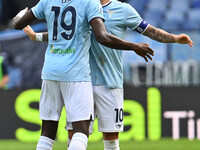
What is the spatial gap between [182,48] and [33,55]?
275 cm

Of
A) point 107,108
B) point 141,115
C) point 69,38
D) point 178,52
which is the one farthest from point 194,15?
point 69,38

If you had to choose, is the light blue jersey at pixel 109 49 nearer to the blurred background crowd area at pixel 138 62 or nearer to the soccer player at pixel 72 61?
the soccer player at pixel 72 61

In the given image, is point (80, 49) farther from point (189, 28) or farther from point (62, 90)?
point (189, 28)

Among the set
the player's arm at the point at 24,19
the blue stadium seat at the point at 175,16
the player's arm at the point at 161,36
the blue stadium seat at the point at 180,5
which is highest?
the blue stadium seat at the point at 180,5

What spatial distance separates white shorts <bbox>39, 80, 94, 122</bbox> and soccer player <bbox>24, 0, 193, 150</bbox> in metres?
0.65

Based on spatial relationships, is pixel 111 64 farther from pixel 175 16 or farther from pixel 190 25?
pixel 175 16

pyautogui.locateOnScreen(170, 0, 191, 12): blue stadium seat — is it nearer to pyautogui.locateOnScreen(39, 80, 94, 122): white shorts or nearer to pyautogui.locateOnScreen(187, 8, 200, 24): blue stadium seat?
pyautogui.locateOnScreen(187, 8, 200, 24): blue stadium seat

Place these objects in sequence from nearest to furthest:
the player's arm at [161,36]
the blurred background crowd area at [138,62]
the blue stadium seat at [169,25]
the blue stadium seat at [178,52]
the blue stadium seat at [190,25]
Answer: the player's arm at [161,36] → the blurred background crowd area at [138,62] → the blue stadium seat at [178,52] → the blue stadium seat at [190,25] → the blue stadium seat at [169,25]

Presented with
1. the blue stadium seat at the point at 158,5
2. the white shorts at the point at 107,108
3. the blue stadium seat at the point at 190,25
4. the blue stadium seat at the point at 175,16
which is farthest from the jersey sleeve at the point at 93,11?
the blue stadium seat at the point at 158,5

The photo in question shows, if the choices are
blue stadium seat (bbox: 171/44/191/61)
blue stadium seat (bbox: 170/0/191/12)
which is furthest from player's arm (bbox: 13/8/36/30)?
blue stadium seat (bbox: 170/0/191/12)

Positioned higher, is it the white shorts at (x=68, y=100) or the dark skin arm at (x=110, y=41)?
the dark skin arm at (x=110, y=41)

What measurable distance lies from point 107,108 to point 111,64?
1.46 ft

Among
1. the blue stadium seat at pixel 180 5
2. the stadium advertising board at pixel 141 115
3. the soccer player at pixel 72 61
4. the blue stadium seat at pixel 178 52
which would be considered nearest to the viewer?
the soccer player at pixel 72 61

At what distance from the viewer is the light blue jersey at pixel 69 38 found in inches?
189
